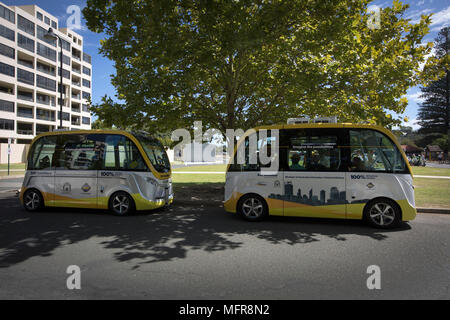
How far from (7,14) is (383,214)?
54326 millimetres

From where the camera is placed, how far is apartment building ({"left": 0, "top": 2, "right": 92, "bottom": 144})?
41.5 meters

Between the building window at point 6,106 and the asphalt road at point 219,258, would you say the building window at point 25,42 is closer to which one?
the building window at point 6,106

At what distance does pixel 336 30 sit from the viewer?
26.0 ft

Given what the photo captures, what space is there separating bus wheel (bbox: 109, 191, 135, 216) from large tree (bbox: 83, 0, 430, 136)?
9.68 ft

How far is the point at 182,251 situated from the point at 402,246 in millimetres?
3973

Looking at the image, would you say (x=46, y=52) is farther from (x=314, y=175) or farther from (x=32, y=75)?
(x=314, y=175)

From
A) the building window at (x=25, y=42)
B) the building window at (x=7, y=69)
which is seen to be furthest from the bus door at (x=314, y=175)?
the building window at (x=25, y=42)

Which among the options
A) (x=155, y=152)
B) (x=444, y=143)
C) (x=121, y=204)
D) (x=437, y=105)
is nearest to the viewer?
(x=121, y=204)

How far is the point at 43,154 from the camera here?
27.1ft

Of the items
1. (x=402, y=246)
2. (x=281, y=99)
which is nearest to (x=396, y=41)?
(x=281, y=99)

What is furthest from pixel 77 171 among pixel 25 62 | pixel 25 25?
pixel 25 62

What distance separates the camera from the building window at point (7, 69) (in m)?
40.4

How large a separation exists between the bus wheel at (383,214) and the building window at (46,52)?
190ft

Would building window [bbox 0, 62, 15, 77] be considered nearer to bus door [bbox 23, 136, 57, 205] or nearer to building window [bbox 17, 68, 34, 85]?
building window [bbox 17, 68, 34, 85]
